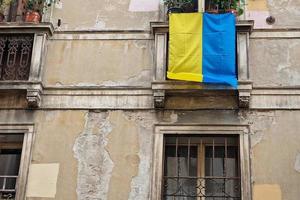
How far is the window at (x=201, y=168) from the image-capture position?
388 inches

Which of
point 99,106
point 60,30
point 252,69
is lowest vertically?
point 99,106

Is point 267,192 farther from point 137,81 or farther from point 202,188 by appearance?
point 137,81

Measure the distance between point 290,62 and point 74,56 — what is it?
4085 mm

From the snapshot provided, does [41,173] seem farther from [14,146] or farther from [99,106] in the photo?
[99,106]

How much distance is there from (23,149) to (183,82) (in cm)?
310

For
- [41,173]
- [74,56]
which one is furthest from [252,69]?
[41,173]

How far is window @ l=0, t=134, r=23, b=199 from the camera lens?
1013 centimetres

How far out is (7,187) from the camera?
10195 millimetres

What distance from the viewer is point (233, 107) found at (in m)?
10.3

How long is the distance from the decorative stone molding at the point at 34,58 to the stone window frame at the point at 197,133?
2.30 m

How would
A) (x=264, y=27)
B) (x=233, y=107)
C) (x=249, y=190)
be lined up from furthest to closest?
(x=264, y=27)
(x=233, y=107)
(x=249, y=190)

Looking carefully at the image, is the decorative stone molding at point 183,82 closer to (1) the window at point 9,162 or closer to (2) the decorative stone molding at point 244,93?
(2) the decorative stone molding at point 244,93

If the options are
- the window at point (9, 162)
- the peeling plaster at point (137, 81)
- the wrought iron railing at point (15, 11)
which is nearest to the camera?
the window at point (9, 162)

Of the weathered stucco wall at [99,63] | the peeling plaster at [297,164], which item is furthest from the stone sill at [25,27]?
the peeling plaster at [297,164]
